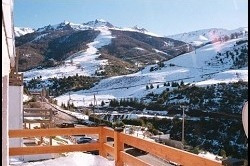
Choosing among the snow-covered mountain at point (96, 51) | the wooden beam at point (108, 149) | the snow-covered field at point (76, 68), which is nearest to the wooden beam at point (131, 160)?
the wooden beam at point (108, 149)

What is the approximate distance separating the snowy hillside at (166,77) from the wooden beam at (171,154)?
82.9 m

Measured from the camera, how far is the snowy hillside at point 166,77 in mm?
94019

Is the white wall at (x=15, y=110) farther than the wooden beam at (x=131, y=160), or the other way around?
the white wall at (x=15, y=110)

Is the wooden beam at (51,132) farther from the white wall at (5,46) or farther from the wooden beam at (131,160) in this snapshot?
the white wall at (5,46)

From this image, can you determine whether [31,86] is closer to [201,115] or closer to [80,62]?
[80,62]

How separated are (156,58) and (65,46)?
115ft

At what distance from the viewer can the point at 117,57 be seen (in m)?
134

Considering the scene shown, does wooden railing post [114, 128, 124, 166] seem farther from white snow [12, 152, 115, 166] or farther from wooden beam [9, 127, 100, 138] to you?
wooden beam [9, 127, 100, 138]

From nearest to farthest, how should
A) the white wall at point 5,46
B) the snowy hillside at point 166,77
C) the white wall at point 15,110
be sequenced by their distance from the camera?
1. the white wall at point 5,46
2. the white wall at point 15,110
3. the snowy hillside at point 166,77

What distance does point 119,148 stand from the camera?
5.38m

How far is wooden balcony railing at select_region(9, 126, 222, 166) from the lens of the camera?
3.53 meters

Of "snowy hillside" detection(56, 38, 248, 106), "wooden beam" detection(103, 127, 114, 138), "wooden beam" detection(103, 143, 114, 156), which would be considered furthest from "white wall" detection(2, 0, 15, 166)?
"snowy hillside" detection(56, 38, 248, 106)

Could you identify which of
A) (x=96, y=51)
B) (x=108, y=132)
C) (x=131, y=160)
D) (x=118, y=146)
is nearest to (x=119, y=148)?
(x=118, y=146)

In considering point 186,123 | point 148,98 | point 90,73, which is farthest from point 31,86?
point 186,123
